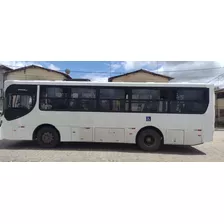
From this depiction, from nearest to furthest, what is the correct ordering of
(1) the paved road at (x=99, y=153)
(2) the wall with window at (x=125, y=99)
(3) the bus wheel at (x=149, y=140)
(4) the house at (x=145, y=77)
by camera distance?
(1) the paved road at (x=99, y=153)
(2) the wall with window at (x=125, y=99)
(3) the bus wheel at (x=149, y=140)
(4) the house at (x=145, y=77)

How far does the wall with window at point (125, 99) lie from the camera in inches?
247

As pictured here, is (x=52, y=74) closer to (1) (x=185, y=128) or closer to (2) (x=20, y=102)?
(2) (x=20, y=102)

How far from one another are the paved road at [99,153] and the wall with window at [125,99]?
1.42 meters

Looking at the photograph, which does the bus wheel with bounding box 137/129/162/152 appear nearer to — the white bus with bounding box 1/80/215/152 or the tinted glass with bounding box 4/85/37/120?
the white bus with bounding box 1/80/215/152

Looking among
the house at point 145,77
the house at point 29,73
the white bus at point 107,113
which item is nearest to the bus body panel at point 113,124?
the white bus at point 107,113

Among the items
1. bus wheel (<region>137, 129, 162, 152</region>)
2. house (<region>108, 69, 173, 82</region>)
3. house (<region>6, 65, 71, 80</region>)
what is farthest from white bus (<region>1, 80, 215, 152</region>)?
house (<region>108, 69, 173, 82</region>)

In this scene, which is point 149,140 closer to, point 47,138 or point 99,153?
point 99,153

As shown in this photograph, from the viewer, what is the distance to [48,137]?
6.62 meters

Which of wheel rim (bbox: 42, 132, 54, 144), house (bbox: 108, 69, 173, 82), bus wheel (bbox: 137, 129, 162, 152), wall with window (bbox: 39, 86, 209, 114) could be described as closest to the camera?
wall with window (bbox: 39, 86, 209, 114)

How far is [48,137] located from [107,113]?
2.29 m

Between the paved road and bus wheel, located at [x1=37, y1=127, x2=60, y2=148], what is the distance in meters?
0.29

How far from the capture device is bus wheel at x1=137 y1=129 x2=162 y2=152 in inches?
254

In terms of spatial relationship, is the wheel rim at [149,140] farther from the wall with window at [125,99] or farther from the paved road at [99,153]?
the wall with window at [125,99]

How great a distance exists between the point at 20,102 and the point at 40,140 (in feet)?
5.01
